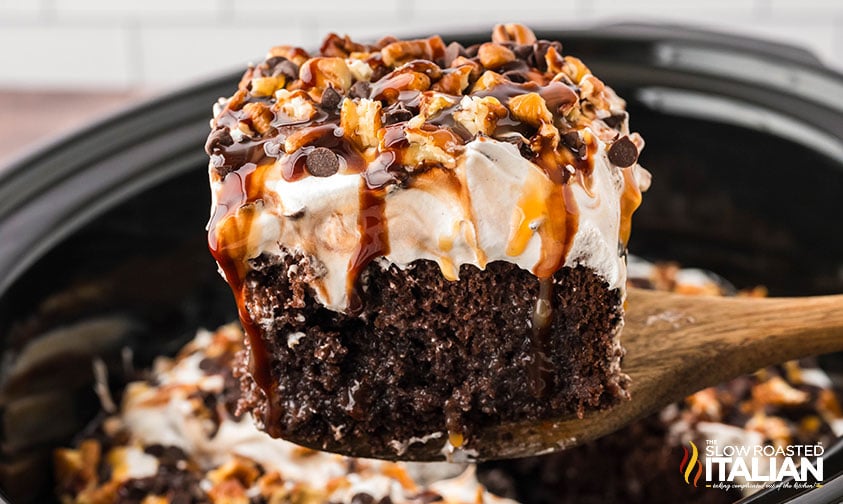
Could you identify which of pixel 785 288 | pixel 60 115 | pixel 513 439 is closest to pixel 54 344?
pixel 513 439

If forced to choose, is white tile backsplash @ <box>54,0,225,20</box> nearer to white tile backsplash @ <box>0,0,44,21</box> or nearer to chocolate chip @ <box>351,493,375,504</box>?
white tile backsplash @ <box>0,0,44,21</box>

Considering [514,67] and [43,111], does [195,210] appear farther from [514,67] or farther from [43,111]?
[43,111]

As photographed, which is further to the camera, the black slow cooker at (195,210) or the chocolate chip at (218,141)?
the black slow cooker at (195,210)

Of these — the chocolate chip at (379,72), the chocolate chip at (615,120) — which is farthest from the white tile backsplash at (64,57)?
the chocolate chip at (615,120)

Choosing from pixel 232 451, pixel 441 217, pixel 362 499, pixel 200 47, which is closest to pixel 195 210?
pixel 232 451

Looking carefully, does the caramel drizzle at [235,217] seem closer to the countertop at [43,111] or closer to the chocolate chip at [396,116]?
the chocolate chip at [396,116]

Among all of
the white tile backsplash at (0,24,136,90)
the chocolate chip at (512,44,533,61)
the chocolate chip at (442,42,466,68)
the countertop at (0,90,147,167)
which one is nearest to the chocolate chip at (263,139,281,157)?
the chocolate chip at (442,42,466,68)
